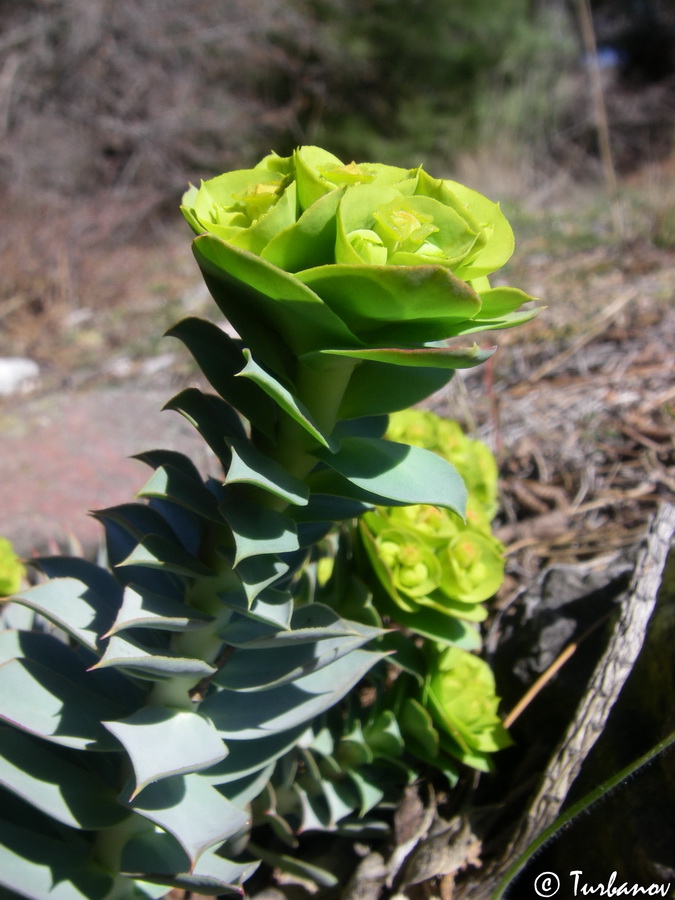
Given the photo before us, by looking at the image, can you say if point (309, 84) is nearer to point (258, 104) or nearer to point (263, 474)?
point (258, 104)

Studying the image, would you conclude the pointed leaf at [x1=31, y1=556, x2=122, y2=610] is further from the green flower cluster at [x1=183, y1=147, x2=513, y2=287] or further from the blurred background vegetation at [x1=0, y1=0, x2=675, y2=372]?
the blurred background vegetation at [x1=0, y1=0, x2=675, y2=372]

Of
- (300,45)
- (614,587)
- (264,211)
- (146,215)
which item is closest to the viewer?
(264,211)

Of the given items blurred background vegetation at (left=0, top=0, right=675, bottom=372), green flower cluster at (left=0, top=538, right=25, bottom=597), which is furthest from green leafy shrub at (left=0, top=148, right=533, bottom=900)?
blurred background vegetation at (left=0, top=0, right=675, bottom=372)

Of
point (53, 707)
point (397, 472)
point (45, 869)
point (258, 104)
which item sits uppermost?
point (258, 104)

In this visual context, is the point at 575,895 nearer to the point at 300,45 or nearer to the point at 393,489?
the point at 393,489

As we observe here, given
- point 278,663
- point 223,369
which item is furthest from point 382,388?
point 278,663

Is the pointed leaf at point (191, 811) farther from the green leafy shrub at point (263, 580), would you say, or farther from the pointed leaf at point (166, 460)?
the pointed leaf at point (166, 460)

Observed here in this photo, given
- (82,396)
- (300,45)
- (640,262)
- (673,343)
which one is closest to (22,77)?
(300,45)
